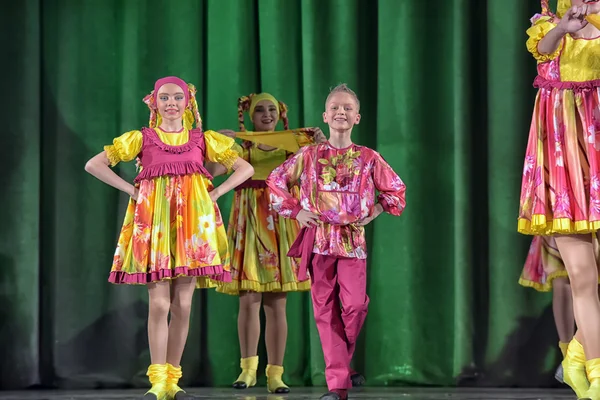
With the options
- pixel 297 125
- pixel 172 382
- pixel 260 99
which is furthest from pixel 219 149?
pixel 297 125

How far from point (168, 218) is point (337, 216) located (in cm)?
68

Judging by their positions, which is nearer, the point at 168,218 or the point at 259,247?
the point at 168,218

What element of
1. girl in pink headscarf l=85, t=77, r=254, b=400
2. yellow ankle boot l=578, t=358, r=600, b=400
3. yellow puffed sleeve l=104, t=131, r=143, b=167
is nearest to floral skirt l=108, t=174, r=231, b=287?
girl in pink headscarf l=85, t=77, r=254, b=400

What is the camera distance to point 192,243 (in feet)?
11.3

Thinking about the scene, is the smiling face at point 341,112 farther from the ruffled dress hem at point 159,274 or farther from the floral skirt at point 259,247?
the floral skirt at point 259,247

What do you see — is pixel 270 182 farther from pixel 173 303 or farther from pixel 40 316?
pixel 40 316

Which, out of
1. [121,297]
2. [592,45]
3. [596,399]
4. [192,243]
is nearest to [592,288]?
[596,399]

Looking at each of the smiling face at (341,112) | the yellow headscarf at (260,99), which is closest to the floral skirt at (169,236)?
the smiling face at (341,112)

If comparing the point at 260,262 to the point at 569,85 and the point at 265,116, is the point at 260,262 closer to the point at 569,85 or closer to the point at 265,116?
the point at 265,116

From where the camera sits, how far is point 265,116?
173 inches

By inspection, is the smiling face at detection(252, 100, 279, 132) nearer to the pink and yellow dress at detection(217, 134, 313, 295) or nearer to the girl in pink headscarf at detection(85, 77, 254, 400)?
the pink and yellow dress at detection(217, 134, 313, 295)

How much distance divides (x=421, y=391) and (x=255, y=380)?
81 cm

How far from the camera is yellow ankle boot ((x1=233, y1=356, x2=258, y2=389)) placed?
426cm

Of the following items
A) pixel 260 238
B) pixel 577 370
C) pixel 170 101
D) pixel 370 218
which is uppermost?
pixel 170 101
